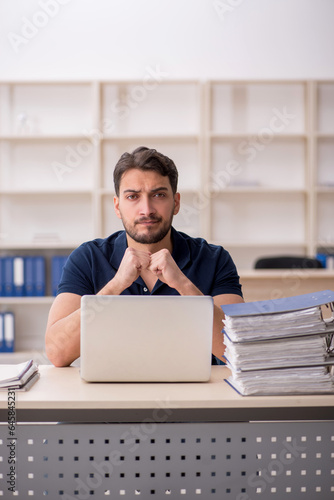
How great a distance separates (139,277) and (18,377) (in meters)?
0.67

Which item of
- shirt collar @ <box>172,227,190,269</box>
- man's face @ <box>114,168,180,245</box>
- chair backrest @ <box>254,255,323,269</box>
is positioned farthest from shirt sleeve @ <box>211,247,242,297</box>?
chair backrest @ <box>254,255,323,269</box>

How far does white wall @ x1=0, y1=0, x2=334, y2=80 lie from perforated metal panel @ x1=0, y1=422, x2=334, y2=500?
4.00 meters

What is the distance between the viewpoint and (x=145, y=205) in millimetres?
1796

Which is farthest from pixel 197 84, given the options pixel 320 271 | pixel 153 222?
pixel 153 222

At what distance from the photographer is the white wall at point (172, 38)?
4.68 m

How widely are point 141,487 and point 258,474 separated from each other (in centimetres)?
26

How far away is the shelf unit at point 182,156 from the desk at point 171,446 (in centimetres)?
348

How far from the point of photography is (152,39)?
4684mm

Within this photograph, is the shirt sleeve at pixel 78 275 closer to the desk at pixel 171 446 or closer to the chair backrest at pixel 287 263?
the desk at pixel 171 446

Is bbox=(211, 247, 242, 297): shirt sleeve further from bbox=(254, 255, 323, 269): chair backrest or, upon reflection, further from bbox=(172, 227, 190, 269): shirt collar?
bbox=(254, 255, 323, 269): chair backrest

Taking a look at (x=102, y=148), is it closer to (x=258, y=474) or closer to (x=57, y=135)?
(x=57, y=135)

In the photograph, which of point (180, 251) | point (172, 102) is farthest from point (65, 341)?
point (172, 102)

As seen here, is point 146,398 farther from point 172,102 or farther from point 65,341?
point 172,102

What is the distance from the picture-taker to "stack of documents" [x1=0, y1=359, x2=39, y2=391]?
3.95 feet
